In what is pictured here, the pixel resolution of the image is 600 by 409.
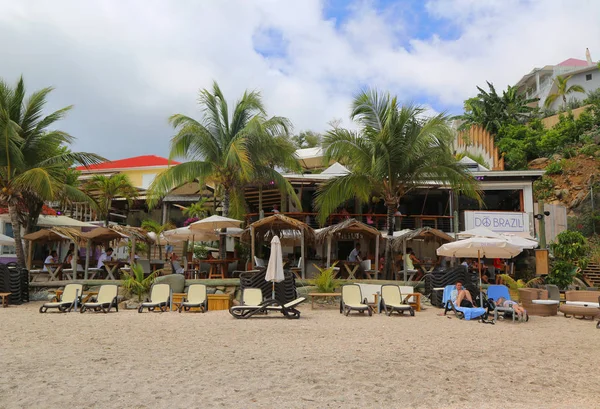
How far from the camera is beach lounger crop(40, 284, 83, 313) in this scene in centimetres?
1248

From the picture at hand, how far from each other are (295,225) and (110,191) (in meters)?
11.6

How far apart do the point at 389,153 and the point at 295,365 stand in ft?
36.4

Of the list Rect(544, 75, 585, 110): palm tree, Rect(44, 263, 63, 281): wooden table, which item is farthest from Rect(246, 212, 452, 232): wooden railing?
Rect(544, 75, 585, 110): palm tree

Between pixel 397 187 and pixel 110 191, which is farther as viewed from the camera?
pixel 110 191

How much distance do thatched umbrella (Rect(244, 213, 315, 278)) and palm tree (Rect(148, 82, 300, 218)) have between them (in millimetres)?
1375

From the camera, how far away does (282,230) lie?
17.9 m

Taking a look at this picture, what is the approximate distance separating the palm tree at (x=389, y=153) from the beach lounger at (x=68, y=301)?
8012 millimetres

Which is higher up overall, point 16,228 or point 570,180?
point 570,180

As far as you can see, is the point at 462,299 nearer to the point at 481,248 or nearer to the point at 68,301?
the point at 481,248

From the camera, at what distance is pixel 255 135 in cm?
1759

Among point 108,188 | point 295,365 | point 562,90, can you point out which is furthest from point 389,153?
point 562,90

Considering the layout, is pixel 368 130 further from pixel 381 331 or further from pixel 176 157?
pixel 381 331

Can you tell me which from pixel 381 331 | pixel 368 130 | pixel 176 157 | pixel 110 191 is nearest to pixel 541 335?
pixel 381 331

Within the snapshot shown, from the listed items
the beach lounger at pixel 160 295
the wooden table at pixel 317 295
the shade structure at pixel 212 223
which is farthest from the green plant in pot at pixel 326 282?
the beach lounger at pixel 160 295
